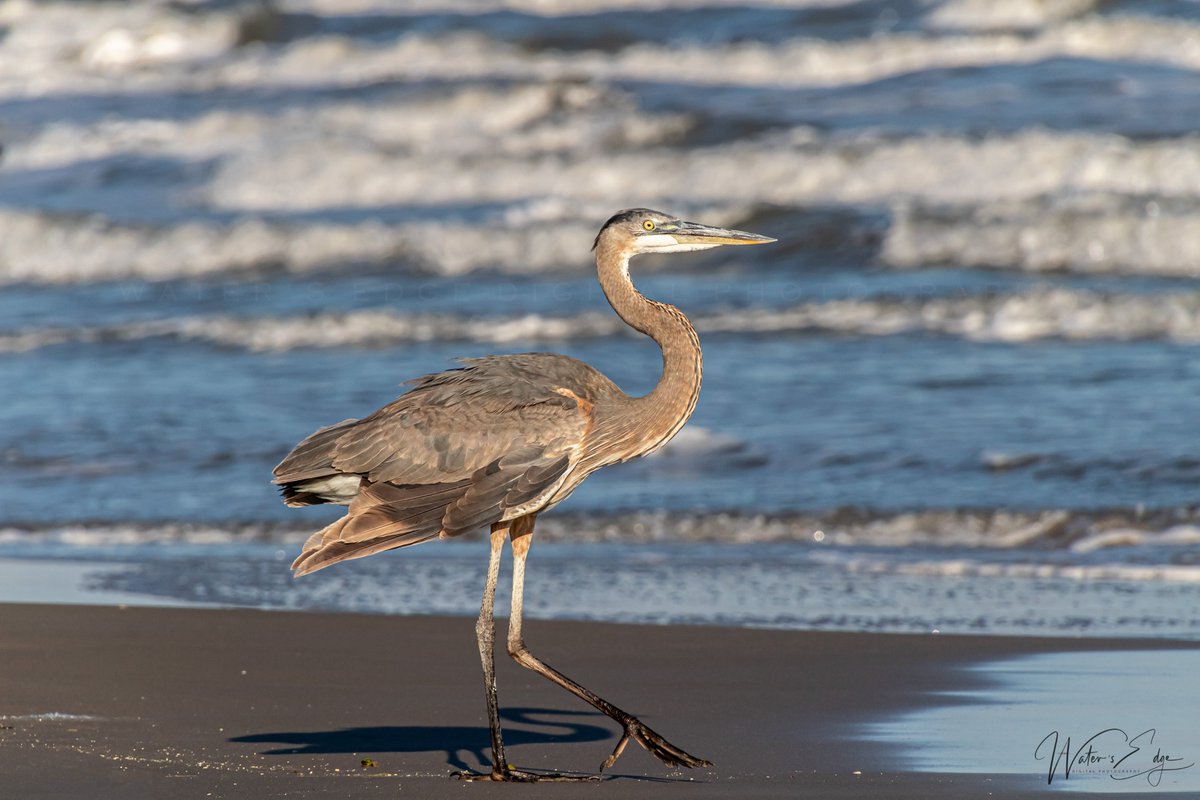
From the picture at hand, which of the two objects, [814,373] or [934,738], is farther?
[814,373]

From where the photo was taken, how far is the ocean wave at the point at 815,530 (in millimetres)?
7766

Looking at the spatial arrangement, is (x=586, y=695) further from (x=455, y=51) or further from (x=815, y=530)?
(x=455, y=51)

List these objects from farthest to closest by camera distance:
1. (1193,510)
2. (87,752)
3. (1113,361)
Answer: (1113,361) < (1193,510) < (87,752)

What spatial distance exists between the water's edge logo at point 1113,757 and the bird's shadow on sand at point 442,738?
1299mm

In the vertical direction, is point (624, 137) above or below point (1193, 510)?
above

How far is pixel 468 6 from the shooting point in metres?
27.1

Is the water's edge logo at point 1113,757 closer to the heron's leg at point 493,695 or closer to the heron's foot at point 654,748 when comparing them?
the heron's foot at point 654,748

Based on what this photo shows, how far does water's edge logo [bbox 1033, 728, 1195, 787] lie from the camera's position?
14.8ft

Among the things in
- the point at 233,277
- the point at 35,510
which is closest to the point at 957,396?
the point at 35,510

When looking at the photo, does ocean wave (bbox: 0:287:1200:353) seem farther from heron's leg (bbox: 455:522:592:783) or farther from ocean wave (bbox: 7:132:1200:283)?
heron's leg (bbox: 455:522:592:783)

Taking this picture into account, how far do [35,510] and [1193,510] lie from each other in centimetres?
567

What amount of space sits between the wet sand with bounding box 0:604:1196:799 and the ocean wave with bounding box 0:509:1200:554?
1.60 metres

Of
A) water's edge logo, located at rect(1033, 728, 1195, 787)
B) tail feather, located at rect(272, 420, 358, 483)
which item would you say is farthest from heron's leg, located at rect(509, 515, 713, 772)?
water's edge logo, located at rect(1033, 728, 1195, 787)

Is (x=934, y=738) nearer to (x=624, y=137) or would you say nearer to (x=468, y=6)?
(x=624, y=137)
